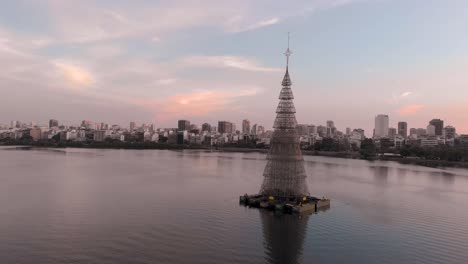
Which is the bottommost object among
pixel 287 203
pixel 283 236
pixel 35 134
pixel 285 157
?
pixel 283 236

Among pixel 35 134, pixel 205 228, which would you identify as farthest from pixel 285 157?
pixel 35 134

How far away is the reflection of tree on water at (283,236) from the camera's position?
11.2 m

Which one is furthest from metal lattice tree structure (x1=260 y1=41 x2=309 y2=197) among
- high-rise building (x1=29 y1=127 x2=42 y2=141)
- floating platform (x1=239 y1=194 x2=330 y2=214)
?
high-rise building (x1=29 y1=127 x2=42 y2=141)

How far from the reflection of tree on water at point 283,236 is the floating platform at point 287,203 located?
12.7 inches

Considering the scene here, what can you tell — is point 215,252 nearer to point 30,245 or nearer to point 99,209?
point 30,245

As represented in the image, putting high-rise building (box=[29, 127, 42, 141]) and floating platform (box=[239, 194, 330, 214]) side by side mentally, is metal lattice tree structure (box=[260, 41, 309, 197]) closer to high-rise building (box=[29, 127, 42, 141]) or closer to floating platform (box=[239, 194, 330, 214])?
floating platform (box=[239, 194, 330, 214])

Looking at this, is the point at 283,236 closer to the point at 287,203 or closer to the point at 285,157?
the point at 287,203

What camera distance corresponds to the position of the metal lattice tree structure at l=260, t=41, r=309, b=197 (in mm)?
16812

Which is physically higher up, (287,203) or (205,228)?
(287,203)

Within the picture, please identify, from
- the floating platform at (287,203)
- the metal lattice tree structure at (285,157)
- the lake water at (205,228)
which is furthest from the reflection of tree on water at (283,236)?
the metal lattice tree structure at (285,157)

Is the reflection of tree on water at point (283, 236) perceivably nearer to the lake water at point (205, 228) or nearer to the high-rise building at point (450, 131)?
the lake water at point (205, 228)

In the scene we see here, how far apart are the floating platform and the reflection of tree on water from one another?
322 mm

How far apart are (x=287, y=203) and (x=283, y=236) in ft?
→ 10.5

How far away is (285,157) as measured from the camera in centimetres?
1692
